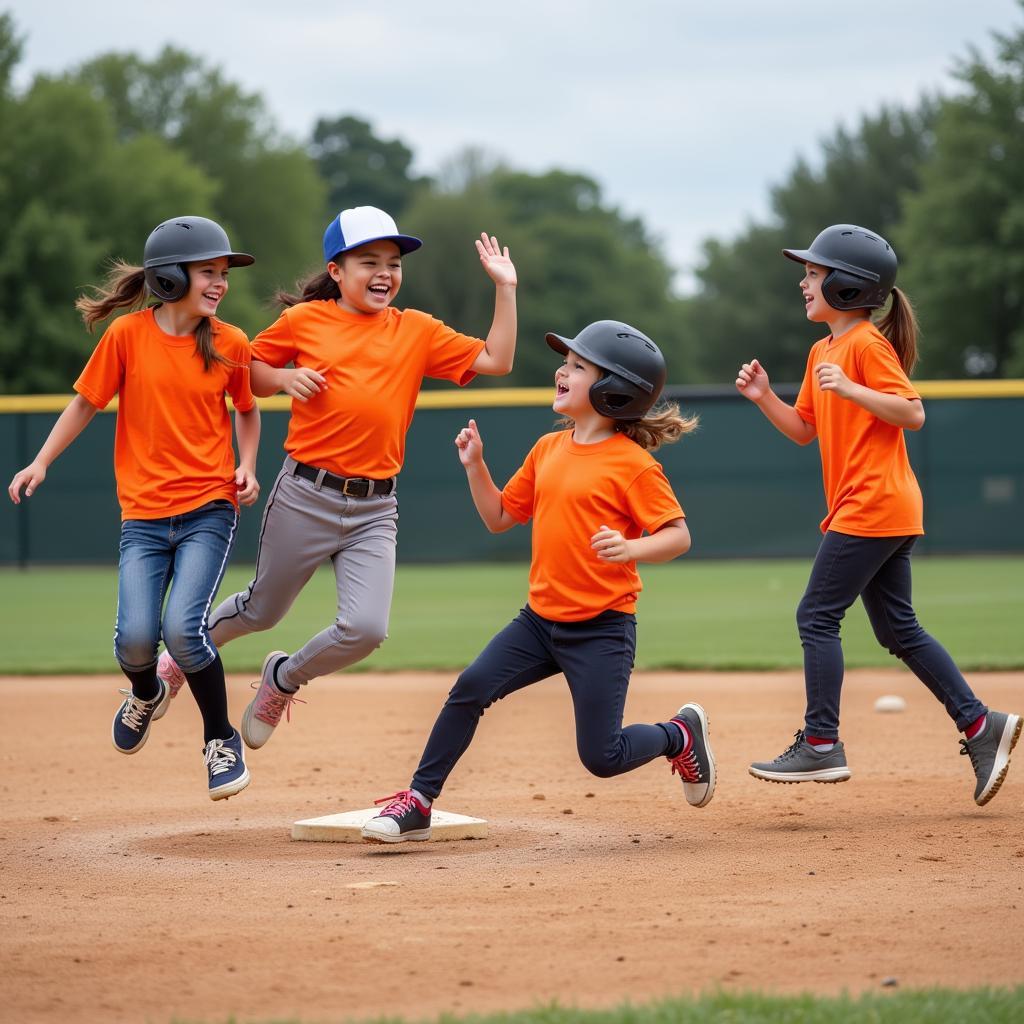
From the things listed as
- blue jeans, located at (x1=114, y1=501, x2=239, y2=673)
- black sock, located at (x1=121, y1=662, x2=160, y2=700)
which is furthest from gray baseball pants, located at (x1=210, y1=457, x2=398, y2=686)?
black sock, located at (x1=121, y1=662, x2=160, y2=700)

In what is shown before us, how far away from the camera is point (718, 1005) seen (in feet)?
10.2

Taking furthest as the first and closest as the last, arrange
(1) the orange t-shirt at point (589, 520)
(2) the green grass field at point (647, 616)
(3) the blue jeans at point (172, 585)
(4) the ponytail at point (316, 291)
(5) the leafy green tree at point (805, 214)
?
(5) the leafy green tree at point (805, 214) < (2) the green grass field at point (647, 616) < (4) the ponytail at point (316, 291) < (3) the blue jeans at point (172, 585) < (1) the orange t-shirt at point (589, 520)

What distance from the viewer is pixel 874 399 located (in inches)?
198

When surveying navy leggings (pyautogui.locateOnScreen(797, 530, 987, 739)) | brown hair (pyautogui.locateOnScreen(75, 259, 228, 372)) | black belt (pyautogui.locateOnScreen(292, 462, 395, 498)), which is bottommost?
navy leggings (pyautogui.locateOnScreen(797, 530, 987, 739))

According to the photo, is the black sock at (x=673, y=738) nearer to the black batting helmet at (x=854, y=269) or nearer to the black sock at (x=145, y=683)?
the black batting helmet at (x=854, y=269)

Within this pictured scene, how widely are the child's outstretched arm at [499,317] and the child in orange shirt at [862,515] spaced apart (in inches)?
32.8

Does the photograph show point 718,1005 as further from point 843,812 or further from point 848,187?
point 848,187

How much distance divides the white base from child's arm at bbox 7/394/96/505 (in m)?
1.44

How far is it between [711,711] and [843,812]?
8.71 feet

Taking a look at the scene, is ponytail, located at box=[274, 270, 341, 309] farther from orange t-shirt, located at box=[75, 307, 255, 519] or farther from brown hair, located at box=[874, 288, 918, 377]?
brown hair, located at box=[874, 288, 918, 377]

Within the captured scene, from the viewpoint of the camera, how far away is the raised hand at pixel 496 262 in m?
5.28

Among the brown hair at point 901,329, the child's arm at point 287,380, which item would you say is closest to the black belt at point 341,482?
the child's arm at point 287,380

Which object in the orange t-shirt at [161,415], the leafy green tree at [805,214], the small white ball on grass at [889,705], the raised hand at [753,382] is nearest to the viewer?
the orange t-shirt at [161,415]

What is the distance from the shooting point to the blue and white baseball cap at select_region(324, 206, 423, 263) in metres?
5.25
